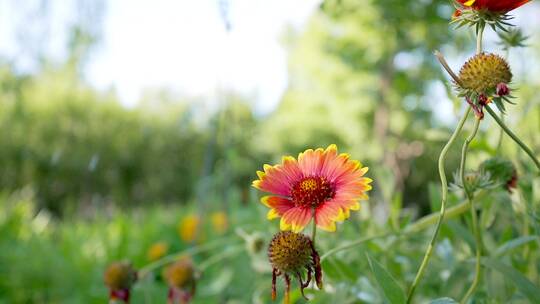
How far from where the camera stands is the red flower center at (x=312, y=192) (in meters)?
0.47

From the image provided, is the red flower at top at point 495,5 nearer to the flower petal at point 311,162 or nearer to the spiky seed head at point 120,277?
the flower petal at point 311,162

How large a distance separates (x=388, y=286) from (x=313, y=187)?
102 mm

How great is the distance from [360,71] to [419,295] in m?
5.42

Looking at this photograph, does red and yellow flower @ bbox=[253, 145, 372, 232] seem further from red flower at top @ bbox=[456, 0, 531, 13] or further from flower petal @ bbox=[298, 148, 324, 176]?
red flower at top @ bbox=[456, 0, 531, 13]

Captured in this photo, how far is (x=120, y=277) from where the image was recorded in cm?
82

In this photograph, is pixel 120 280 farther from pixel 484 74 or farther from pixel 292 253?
pixel 484 74

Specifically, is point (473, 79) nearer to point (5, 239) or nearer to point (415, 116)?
point (5, 239)

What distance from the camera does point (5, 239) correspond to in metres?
2.01

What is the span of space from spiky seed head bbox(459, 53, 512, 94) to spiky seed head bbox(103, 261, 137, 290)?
0.58m

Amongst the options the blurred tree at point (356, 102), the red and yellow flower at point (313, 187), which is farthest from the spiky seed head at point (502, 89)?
the blurred tree at point (356, 102)

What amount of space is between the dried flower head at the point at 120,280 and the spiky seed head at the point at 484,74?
0.58 m

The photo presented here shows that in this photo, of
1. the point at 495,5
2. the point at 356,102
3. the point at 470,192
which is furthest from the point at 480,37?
the point at 356,102

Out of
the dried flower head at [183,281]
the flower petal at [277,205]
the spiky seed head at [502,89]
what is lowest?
the dried flower head at [183,281]

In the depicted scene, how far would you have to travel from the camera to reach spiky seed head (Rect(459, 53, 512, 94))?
0.41 metres
